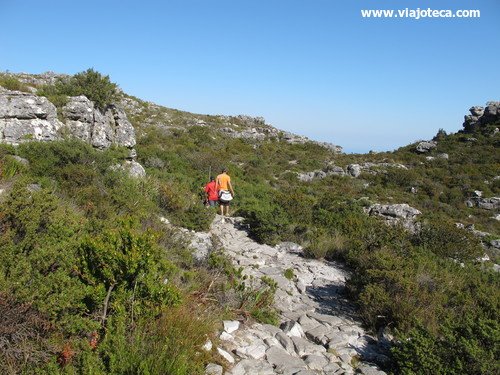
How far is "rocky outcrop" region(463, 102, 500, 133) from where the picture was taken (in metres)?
39.7

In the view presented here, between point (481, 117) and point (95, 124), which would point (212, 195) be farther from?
point (481, 117)

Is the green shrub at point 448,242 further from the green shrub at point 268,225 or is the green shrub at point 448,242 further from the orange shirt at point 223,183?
the orange shirt at point 223,183

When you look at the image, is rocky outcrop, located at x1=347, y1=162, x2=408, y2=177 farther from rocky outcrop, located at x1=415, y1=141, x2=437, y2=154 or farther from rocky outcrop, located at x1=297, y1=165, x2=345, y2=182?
rocky outcrop, located at x1=415, y1=141, x2=437, y2=154

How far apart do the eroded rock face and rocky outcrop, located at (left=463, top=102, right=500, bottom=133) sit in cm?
4166

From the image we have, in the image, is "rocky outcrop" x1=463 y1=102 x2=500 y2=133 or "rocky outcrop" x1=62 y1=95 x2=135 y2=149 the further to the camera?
"rocky outcrop" x1=463 y1=102 x2=500 y2=133

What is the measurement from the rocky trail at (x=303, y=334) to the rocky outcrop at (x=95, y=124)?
6.80 meters

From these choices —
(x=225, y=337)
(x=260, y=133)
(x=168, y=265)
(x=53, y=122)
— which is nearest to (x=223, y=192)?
(x=53, y=122)

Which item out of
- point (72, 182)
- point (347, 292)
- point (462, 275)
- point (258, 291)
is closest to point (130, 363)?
point (258, 291)

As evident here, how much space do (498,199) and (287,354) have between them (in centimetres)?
2296

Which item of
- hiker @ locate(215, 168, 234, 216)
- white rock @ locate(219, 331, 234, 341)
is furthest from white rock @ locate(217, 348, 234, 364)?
hiker @ locate(215, 168, 234, 216)

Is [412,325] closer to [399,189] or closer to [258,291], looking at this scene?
[258,291]

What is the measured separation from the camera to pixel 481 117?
41312 mm

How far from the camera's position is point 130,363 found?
3.24m

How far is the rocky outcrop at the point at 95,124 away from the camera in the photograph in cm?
1159
